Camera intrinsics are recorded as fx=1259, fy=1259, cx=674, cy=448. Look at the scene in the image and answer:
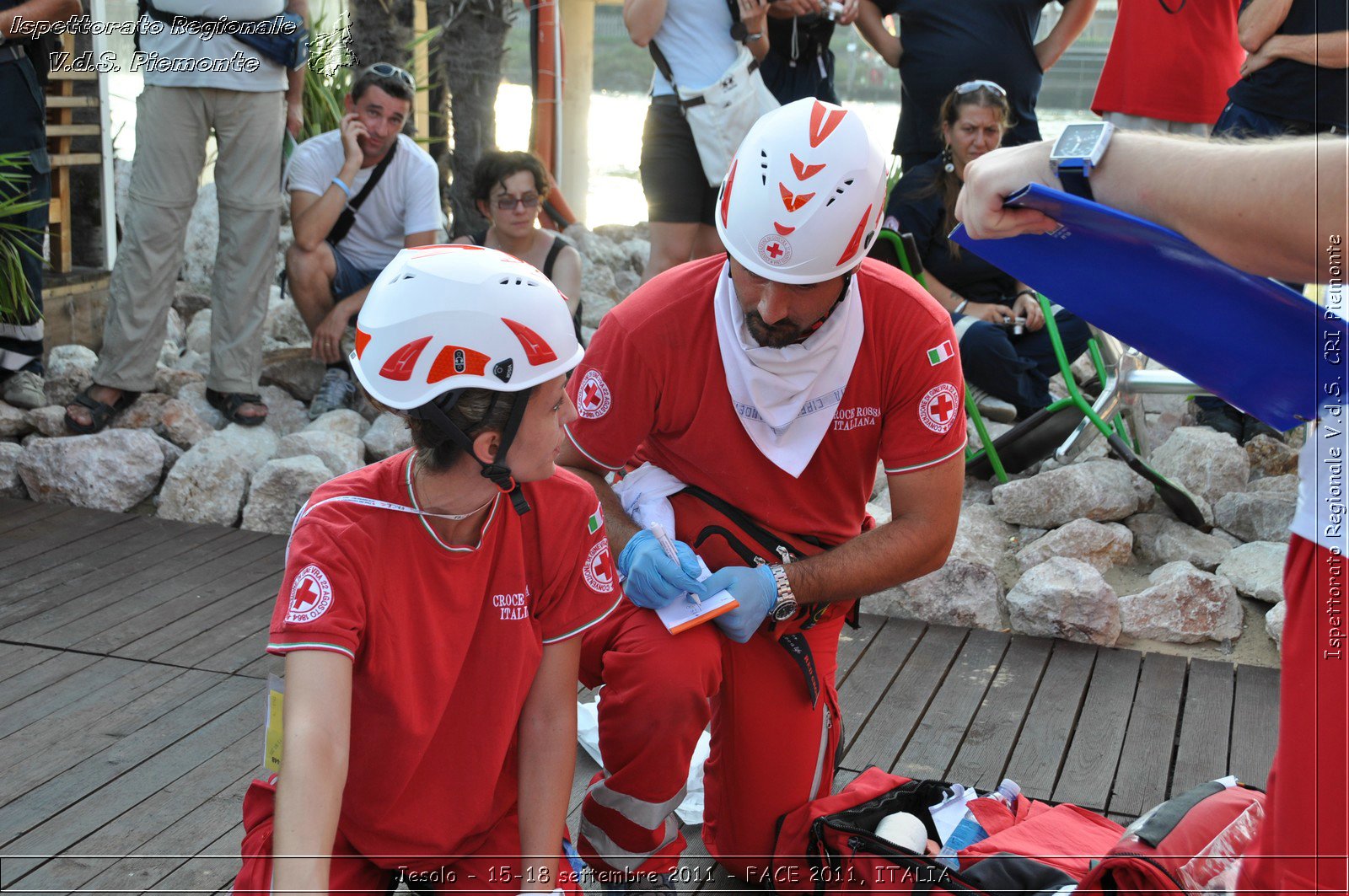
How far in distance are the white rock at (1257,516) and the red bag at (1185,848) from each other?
2.68m

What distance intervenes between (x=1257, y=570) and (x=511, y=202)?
3.27 metres

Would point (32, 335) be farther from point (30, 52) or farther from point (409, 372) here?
point (409, 372)

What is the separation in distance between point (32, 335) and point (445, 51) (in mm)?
3158

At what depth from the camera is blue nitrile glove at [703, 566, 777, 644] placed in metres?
2.53

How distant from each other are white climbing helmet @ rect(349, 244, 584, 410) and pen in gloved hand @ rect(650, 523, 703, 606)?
0.65 meters

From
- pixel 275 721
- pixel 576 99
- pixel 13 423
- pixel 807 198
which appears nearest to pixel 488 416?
pixel 275 721

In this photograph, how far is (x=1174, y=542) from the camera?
439 centimetres

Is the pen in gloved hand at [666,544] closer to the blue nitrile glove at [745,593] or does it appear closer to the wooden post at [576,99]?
the blue nitrile glove at [745,593]

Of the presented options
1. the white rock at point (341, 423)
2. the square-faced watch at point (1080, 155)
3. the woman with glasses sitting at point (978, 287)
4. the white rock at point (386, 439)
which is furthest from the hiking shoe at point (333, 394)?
the square-faced watch at point (1080, 155)

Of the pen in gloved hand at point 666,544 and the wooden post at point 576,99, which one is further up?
the wooden post at point 576,99

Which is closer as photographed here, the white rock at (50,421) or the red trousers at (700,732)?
the red trousers at (700,732)

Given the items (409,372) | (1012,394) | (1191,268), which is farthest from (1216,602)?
(409,372)

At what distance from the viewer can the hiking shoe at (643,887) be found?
2.45 m

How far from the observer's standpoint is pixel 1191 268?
5.62 ft
